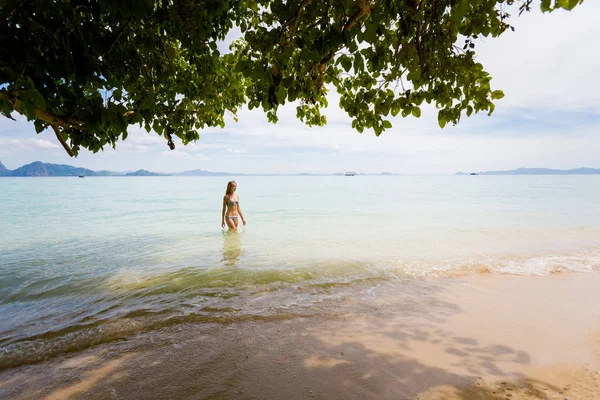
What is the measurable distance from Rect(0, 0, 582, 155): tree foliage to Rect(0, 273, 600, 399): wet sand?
9.93 ft

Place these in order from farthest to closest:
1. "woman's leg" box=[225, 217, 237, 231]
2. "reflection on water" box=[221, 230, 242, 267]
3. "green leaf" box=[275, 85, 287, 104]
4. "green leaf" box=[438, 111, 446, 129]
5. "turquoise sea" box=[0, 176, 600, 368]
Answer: "woman's leg" box=[225, 217, 237, 231]
"reflection on water" box=[221, 230, 242, 267]
"turquoise sea" box=[0, 176, 600, 368]
"green leaf" box=[438, 111, 446, 129]
"green leaf" box=[275, 85, 287, 104]

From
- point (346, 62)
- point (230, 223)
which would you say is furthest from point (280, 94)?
point (230, 223)

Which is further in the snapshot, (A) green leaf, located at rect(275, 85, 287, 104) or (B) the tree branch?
(B) the tree branch

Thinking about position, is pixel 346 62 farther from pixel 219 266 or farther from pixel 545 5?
pixel 219 266

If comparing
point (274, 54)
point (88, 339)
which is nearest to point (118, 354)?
point (88, 339)

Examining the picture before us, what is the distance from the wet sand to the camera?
11.5 ft

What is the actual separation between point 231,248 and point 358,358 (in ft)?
27.6

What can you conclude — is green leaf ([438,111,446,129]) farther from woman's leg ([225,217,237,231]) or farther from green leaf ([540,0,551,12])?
woman's leg ([225,217,237,231])

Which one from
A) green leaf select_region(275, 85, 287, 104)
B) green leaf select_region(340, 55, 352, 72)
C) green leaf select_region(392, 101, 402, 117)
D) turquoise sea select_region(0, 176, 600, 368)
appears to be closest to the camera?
green leaf select_region(275, 85, 287, 104)

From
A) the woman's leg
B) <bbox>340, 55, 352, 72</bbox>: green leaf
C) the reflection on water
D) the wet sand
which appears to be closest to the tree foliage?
<bbox>340, 55, 352, 72</bbox>: green leaf

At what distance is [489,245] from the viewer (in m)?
12.1

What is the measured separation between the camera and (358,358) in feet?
13.4

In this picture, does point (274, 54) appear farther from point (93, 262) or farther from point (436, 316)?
point (93, 262)

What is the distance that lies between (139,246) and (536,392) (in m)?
13.5
